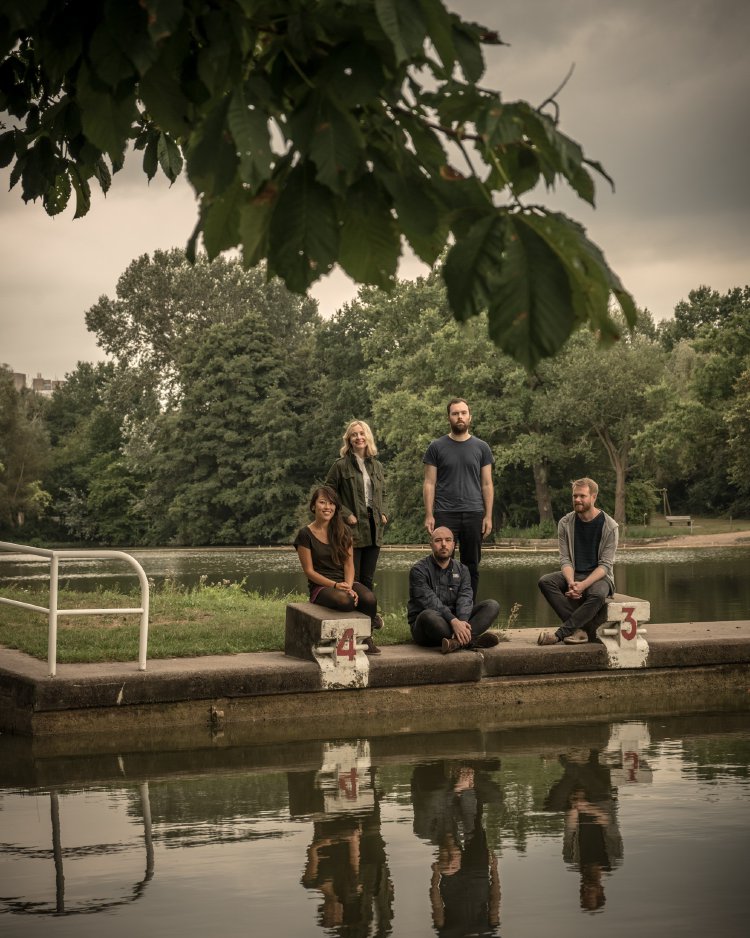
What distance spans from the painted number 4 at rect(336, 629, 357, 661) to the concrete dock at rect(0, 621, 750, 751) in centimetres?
19

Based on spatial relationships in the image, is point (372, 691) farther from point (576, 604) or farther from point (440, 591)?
point (576, 604)

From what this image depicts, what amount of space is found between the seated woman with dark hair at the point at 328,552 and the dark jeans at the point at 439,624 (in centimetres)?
44

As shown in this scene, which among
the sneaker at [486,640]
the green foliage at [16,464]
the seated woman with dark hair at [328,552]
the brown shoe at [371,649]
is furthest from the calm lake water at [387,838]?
the green foliage at [16,464]

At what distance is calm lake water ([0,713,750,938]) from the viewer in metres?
4.64

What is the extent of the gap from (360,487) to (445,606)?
1.30 m

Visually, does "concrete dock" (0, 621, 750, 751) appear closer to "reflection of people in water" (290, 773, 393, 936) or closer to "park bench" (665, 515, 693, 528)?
"reflection of people in water" (290, 773, 393, 936)

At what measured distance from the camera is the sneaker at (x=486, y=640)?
9.38m

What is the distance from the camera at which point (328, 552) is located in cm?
980

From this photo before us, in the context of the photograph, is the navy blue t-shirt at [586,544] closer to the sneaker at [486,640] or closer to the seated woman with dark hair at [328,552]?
the sneaker at [486,640]

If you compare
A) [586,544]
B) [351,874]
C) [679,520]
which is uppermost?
[679,520]

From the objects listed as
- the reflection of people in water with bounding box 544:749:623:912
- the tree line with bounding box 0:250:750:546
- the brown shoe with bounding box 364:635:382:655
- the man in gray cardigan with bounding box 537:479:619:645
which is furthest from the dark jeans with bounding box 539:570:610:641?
the tree line with bounding box 0:250:750:546

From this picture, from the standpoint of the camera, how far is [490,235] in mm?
2557

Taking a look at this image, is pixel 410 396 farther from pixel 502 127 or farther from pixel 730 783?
pixel 502 127

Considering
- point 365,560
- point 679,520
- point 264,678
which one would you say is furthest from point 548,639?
point 679,520
